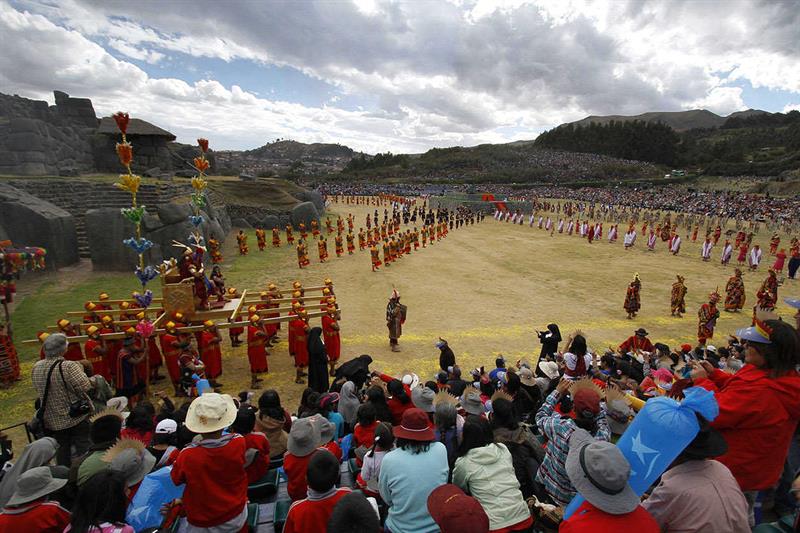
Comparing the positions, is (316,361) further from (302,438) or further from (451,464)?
(302,438)

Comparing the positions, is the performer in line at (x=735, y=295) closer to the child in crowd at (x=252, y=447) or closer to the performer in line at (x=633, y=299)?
the performer in line at (x=633, y=299)

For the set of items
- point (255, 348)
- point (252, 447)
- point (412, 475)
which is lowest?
point (255, 348)

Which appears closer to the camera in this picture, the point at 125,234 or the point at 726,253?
the point at 125,234

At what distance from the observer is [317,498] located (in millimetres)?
2666

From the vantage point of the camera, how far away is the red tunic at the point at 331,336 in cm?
882

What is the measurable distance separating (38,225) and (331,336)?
1328 centimetres

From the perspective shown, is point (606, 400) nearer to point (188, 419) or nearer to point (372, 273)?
point (188, 419)

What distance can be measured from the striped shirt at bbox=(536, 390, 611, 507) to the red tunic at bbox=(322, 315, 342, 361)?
20.0ft

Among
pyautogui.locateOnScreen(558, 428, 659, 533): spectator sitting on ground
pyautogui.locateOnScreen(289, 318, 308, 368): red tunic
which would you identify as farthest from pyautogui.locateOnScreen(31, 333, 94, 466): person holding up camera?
pyautogui.locateOnScreen(558, 428, 659, 533): spectator sitting on ground

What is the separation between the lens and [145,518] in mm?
3115

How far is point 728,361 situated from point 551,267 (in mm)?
13192

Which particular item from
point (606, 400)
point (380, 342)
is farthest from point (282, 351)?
point (606, 400)

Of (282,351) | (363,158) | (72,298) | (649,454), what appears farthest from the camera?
(363,158)

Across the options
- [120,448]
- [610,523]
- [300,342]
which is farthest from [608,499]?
[300,342]
